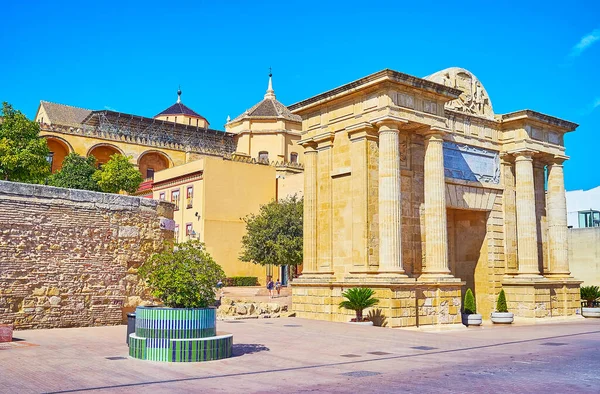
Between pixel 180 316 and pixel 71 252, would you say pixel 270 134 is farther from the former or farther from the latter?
pixel 180 316

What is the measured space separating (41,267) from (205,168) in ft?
85.4

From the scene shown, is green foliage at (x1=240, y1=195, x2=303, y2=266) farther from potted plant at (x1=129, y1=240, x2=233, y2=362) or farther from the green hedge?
potted plant at (x1=129, y1=240, x2=233, y2=362)

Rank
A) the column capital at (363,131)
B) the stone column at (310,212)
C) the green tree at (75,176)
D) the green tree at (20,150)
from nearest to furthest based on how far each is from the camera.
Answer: the column capital at (363,131), the stone column at (310,212), the green tree at (20,150), the green tree at (75,176)

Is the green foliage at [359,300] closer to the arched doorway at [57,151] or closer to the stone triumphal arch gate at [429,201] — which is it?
the stone triumphal arch gate at [429,201]

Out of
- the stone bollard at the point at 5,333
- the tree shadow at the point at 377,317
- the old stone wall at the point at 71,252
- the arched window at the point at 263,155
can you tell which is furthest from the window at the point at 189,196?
the stone bollard at the point at 5,333

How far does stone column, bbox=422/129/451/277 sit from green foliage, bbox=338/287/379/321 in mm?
2480

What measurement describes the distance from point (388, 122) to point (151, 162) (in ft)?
130

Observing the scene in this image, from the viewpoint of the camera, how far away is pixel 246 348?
12.3 meters

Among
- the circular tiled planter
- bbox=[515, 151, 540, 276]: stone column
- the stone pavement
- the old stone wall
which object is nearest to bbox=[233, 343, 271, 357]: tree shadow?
the stone pavement

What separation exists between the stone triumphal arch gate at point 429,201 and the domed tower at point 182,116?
4233 centimetres

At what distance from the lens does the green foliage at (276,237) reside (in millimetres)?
37656

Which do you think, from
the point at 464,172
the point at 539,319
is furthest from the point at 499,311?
the point at 464,172

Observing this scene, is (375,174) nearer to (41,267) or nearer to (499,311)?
(499,311)

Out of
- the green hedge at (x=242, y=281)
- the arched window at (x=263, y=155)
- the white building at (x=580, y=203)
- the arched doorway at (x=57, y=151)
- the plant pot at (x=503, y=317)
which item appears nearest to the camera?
the plant pot at (x=503, y=317)
